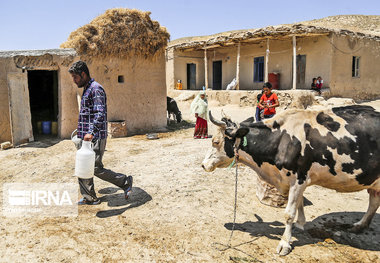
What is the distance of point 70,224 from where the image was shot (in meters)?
3.68

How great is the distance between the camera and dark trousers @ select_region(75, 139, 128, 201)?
155 inches

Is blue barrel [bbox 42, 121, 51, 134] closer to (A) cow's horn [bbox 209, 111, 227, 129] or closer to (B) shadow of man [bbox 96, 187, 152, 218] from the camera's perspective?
(B) shadow of man [bbox 96, 187, 152, 218]

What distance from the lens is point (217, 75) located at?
21.3 meters

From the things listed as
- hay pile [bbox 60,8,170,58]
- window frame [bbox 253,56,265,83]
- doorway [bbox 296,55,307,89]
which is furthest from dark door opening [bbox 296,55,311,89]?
hay pile [bbox 60,8,170,58]

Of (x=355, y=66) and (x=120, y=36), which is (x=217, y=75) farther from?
(x=120, y=36)

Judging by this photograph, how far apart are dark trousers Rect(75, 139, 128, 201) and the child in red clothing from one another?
393 centimetres

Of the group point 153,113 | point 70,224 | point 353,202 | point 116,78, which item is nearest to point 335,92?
point 153,113

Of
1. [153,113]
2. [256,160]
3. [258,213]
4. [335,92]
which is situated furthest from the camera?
[335,92]

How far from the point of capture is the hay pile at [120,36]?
9039mm

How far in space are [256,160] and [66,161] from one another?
15.5ft

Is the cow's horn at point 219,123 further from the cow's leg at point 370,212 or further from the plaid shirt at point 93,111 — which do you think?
the cow's leg at point 370,212

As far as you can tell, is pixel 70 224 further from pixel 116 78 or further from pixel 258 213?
pixel 116 78

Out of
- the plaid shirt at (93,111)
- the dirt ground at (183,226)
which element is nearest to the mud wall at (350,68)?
the dirt ground at (183,226)

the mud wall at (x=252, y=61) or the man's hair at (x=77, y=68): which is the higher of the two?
the mud wall at (x=252, y=61)
